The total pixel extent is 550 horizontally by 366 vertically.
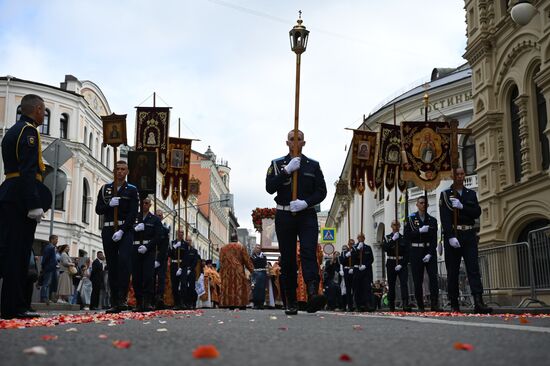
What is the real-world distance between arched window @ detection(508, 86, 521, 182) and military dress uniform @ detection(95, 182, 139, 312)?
48.5 feet

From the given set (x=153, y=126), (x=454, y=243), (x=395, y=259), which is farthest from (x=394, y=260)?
(x=153, y=126)

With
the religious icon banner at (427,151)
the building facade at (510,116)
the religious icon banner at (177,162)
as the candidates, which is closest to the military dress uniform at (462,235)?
the religious icon banner at (427,151)

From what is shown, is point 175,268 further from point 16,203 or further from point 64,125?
point 64,125

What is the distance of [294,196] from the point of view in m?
8.55

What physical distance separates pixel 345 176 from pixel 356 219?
721cm

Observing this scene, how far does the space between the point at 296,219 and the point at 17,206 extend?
10.9 feet

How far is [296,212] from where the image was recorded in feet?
27.8

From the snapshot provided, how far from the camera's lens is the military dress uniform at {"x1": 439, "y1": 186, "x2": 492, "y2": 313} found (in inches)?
409

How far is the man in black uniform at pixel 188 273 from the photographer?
19.5 meters

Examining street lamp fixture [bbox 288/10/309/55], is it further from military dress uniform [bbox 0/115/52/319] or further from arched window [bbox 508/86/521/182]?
arched window [bbox 508/86/521/182]

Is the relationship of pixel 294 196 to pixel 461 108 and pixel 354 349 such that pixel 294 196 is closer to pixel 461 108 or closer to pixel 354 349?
pixel 354 349

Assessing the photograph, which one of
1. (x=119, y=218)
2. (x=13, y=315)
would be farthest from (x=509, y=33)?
(x=13, y=315)

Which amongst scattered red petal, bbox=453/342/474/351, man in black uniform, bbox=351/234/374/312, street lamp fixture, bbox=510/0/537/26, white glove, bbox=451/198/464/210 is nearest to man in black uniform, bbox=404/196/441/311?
white glove, bbox=451/198/464/210

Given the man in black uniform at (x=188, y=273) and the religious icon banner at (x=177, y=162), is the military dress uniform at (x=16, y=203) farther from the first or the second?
the religious icon banner at (x=177, y=162)
